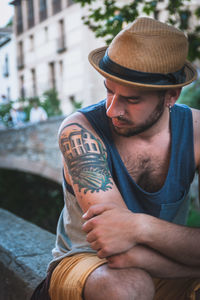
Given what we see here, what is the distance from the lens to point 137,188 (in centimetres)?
185

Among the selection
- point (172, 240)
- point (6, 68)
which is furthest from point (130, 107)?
point (6, 68)

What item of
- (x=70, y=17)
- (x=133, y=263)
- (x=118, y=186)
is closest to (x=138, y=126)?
(x=118, y=186)

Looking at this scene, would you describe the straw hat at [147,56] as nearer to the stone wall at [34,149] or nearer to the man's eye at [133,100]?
the man's eye at [133,100]

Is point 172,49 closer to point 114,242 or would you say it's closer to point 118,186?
point 118,186

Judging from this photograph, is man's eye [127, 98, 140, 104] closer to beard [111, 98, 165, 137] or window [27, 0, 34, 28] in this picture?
beard [111, 98, 165, 137]

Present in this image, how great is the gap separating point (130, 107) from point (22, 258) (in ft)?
4.17

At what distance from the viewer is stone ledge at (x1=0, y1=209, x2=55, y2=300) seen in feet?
7.68

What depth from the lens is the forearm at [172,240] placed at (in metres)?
1.66

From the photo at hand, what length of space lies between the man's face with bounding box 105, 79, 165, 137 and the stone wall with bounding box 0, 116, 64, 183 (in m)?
10.6

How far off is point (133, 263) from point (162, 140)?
652mm

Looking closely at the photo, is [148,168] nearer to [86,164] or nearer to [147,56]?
[86,164]

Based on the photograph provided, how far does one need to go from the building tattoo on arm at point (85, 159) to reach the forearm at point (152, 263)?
0.97 feet

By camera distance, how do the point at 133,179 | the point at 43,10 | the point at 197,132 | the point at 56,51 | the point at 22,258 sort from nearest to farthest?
the point at 133,179, the point at 197,132, the point at 22,258, the point at 56,51, the point at 43,10

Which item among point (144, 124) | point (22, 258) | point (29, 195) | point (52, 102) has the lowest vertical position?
point (29, 195)
